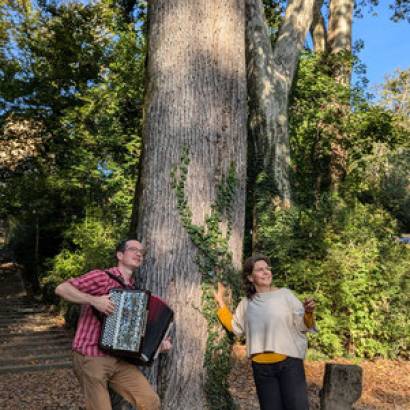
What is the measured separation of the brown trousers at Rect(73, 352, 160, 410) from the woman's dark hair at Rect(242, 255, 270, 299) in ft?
3.60

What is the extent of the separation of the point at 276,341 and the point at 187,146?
1698 millimetres

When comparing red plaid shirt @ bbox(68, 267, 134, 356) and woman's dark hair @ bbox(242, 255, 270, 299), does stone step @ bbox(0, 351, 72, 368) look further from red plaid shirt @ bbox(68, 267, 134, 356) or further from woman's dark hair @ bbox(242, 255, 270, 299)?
woman's dark hair @ bbox(242, 255, 270, 299)

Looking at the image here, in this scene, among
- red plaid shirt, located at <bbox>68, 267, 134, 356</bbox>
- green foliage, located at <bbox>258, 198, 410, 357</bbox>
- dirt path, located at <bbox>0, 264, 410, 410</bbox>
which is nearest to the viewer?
red plaid shirt, located at <bbox>68, 267, 134, 356</bbox>

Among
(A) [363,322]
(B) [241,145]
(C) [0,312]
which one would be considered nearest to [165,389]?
(B) [241,145]

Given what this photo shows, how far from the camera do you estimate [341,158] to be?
13555 mm

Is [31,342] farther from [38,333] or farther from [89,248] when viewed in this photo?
[89,248]

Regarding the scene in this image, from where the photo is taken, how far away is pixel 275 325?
3725 millimetres

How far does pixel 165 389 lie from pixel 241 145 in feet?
6.96

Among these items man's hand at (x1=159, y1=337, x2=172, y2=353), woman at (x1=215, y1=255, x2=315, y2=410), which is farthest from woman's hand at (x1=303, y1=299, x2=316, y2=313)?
man's hand at (x1=159, y1=337, x2=172, y2=353)

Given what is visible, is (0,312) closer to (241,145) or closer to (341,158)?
(341,158)

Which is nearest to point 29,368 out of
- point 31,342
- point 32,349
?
point 32,349

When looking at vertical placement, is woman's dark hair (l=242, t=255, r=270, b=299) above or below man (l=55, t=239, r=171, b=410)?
above

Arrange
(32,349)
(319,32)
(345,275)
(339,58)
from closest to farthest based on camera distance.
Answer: (345,275) → (32,349) → (339,58) → (319,32)

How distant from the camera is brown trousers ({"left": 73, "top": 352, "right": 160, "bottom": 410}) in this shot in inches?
139
